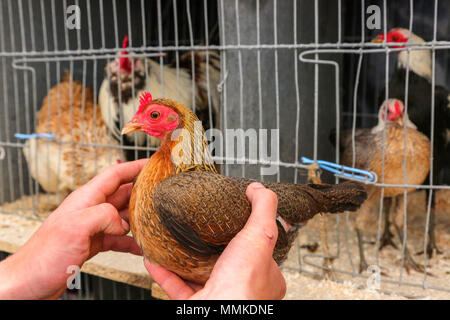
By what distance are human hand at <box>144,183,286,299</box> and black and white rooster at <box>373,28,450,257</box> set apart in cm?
97

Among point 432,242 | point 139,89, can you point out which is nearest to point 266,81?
point 139,89

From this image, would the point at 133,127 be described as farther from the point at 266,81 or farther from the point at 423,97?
the point at 423,97

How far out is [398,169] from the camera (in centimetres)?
123

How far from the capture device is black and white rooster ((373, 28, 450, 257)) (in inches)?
51.5

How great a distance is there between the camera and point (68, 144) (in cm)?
170

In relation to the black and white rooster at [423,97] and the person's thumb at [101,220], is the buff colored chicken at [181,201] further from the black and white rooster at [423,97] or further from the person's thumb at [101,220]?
the black and white rooster at [423,97]

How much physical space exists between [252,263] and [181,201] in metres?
0.12

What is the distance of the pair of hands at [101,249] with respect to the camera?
464 mm

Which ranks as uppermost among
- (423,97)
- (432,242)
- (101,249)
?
(423,97)

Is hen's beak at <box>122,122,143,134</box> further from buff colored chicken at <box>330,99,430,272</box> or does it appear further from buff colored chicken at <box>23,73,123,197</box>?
buff colored chicken at <box>23,73,123,197</box>

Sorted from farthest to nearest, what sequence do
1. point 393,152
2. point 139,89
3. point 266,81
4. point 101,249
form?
point 139,89, point 393,152, point 266,81, point 101,249
